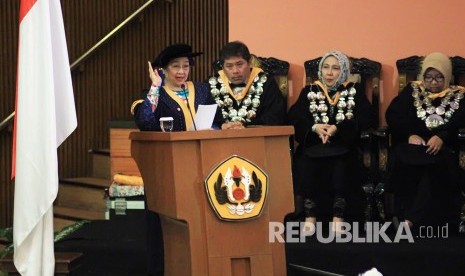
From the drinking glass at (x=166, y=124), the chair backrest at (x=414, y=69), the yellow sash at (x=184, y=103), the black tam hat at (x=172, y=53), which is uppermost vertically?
the black tam hat at (x=172, y=53)

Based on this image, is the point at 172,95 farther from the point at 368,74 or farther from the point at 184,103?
the point at 368,74

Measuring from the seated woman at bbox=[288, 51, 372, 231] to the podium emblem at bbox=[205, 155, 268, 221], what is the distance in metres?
1.51

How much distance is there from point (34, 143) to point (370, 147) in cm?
229

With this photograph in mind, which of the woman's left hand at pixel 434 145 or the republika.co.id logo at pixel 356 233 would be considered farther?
the woman's left hand at pixel 434 145

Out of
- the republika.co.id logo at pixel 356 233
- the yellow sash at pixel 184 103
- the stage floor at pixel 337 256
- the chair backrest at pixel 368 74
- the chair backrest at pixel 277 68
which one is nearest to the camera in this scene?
the yellow sash at pixel 184 103

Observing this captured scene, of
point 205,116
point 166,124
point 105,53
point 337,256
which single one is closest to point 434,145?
point 337,256

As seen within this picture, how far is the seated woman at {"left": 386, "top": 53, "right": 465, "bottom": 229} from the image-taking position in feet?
19.0

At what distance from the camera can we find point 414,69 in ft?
20.7

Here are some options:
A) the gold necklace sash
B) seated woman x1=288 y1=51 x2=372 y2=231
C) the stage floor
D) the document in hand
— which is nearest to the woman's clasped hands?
seated woman x1=288 y1=51 x2=372 y2=231

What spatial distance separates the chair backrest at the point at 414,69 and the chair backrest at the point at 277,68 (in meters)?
0.75

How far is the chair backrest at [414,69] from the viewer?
6203mm

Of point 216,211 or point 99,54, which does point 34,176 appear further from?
point 99,54

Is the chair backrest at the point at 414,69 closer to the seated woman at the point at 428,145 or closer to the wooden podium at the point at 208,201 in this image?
the seated woman at the point at 428,145

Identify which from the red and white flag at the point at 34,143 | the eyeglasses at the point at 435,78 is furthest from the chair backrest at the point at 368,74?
the red and white flag at the point at 34,143
